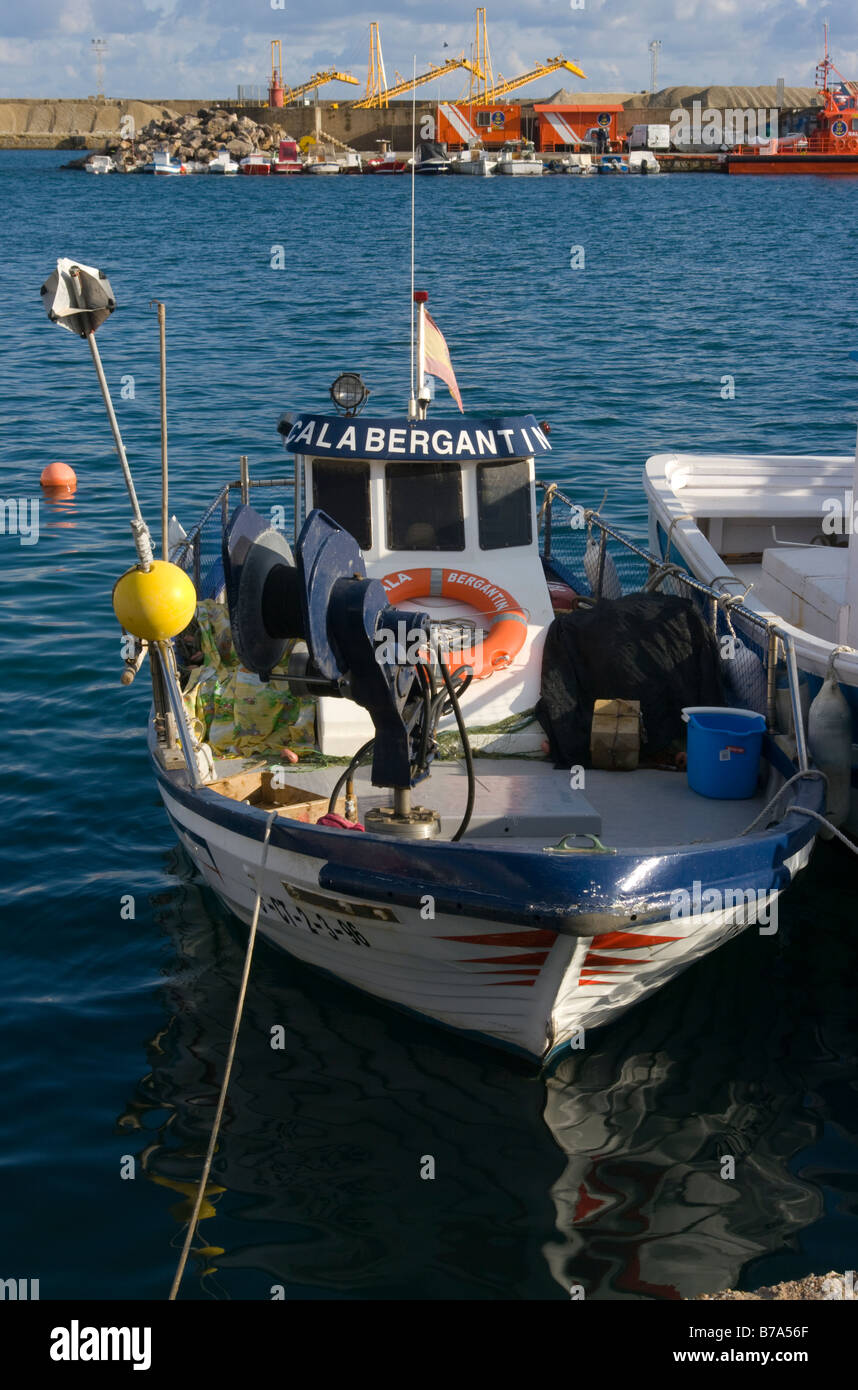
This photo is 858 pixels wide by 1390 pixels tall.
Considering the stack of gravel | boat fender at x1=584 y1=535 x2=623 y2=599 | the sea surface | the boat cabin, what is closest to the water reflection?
the sea surface

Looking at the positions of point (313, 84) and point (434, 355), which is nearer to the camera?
point (434, 355)

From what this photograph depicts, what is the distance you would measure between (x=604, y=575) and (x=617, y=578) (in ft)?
0.99

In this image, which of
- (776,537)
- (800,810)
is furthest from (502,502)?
(776,537)

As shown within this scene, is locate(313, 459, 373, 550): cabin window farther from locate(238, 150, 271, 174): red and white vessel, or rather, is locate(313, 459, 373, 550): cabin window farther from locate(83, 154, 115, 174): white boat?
locate(83, 154, 115, 174): white boat

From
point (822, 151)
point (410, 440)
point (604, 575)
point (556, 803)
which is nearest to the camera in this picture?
→ point (556, 803)

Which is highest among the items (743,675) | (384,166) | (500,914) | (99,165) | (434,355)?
(99,165)

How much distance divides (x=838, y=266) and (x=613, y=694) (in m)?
42.9

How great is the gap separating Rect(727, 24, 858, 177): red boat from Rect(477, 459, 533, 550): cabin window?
104371 mm

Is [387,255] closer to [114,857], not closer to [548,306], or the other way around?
[548,306]

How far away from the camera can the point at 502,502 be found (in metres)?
10.1

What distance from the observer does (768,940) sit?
28.9 ft

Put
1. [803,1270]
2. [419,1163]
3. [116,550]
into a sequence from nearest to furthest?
[803,1270], [419,1163], [116,550]

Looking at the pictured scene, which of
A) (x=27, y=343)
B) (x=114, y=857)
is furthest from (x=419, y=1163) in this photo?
(x=27, y=343)

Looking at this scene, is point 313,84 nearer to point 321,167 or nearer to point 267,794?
point 321,167
